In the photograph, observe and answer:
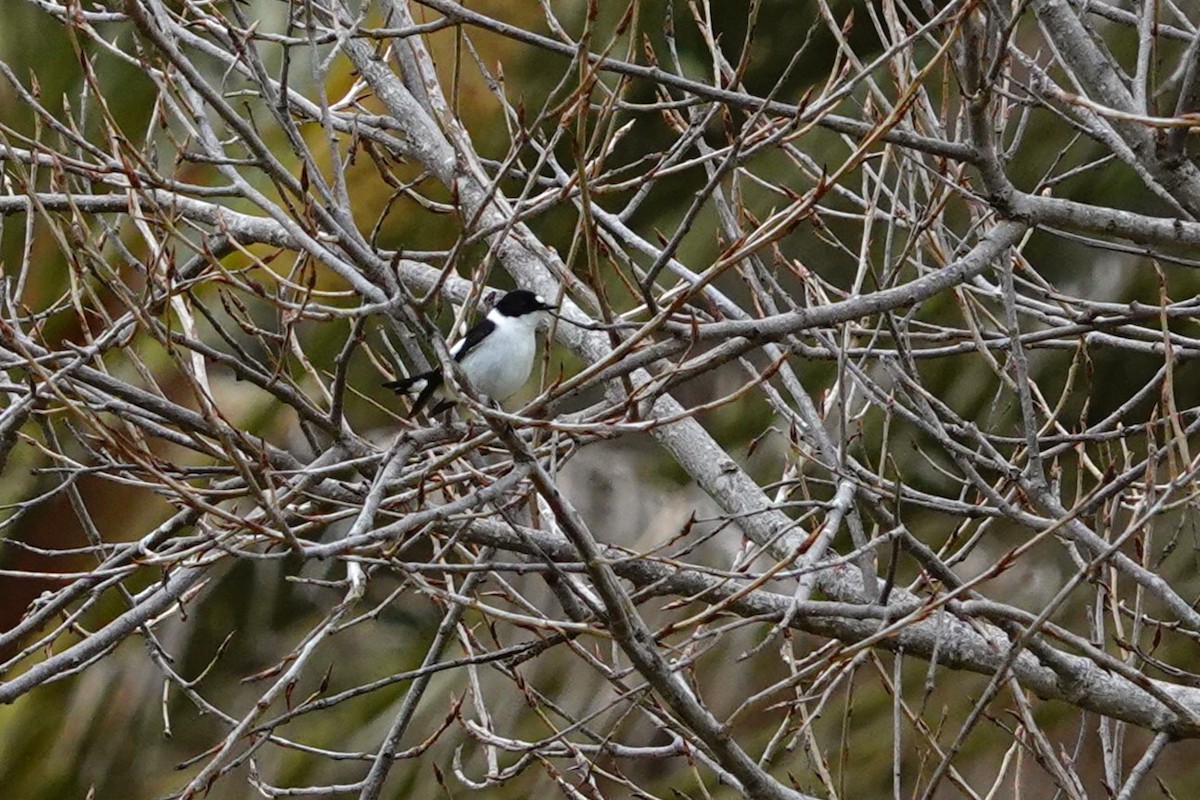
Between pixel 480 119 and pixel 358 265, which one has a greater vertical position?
pixel 358 265

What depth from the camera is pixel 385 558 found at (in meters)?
2.86

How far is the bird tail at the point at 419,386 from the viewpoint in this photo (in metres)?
4.34

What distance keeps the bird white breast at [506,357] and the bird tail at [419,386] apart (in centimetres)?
57

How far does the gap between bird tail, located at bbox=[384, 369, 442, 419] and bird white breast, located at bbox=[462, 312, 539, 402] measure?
1.88 ft

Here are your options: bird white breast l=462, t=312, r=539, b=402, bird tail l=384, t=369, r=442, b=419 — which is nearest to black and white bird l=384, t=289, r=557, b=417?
bird white breast l=462, t=312, r=539, b=402

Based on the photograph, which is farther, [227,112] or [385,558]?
[385,558]

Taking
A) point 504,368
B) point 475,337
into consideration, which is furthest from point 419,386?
point 475,337

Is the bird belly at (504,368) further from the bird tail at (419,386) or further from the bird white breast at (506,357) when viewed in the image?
the bird tail at (419,386)

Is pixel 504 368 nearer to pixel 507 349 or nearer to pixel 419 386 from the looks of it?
pixel 507 349

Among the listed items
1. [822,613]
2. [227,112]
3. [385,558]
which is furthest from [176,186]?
[822,613]

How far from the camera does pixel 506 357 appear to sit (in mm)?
5223

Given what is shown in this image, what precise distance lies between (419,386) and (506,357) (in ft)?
2.53

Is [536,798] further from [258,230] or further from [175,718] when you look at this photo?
[258,230]

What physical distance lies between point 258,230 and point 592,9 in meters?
2.56
